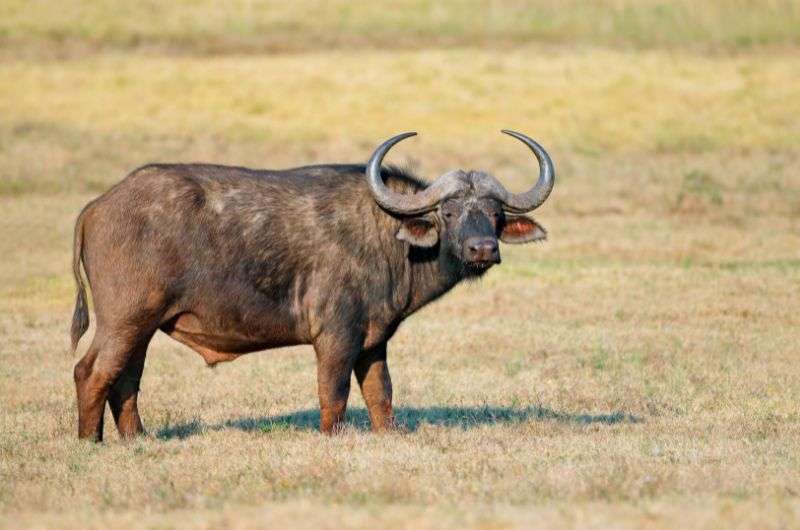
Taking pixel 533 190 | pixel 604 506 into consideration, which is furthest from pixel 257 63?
pixel 604 506

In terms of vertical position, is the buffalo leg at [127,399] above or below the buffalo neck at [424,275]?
below

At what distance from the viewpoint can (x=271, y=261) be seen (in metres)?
11.0

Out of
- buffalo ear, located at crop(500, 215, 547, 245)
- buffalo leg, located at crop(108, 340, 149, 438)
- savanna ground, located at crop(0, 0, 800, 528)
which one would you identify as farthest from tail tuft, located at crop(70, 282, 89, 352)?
buffalo ear, located at crop(500, 215, 547, 245)

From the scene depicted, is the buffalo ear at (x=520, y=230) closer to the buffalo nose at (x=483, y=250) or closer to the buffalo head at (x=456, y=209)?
the buffalo head at (x=456, y=209)

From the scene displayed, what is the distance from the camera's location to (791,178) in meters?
31.7

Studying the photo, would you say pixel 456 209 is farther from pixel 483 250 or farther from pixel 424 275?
pixel 424 275

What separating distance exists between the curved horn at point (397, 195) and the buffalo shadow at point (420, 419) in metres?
1.69

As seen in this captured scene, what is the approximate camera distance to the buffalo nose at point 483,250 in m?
10.5

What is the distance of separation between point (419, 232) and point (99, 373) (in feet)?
8.35

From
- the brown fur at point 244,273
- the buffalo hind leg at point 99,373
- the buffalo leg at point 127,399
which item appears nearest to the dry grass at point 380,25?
the buffalo leg at point 127,399

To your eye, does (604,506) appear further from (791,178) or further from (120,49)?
(120,49)

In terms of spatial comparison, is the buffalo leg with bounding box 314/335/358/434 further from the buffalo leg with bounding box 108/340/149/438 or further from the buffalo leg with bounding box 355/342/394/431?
the buffalo leg with bounding box 108/340/149/438

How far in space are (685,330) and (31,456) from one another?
27.9 ft

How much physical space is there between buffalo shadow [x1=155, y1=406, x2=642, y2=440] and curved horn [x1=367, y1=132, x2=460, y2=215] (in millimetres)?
1690
